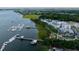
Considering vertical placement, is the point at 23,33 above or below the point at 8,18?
below

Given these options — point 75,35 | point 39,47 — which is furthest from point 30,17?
point 75,35

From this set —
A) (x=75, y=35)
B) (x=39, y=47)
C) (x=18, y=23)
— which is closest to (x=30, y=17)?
(x=18, y=23)
